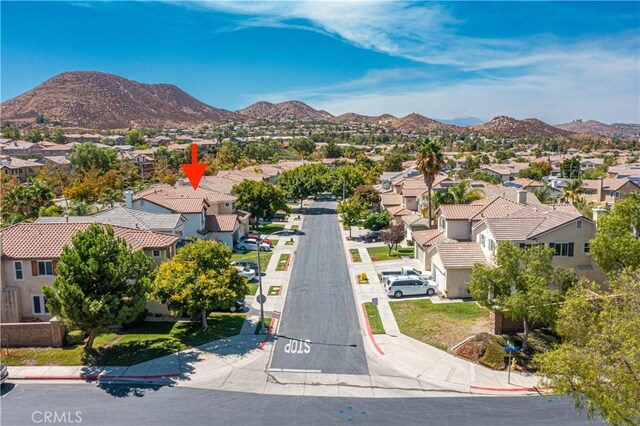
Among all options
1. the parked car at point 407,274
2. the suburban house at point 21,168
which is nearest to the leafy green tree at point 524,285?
the parked car at point 407,274

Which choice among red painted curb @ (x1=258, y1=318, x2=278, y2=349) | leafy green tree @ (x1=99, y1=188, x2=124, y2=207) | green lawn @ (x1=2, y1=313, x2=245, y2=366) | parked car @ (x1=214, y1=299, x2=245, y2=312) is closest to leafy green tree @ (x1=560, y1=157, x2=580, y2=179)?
leafy green tree @ (x1=99, y1=188, x2=124, y2=207)

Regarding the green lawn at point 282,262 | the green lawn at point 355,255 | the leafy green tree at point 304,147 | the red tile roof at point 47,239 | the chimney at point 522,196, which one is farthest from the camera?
the leafy green tree at point 304,147

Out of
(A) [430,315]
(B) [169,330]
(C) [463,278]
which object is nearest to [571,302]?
(A) [430,315]

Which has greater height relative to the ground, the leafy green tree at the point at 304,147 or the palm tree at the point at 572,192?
the leafy green tree at the point at 304,147

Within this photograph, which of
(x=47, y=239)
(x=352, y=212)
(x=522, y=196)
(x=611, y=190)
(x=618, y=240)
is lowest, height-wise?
(x=352, y=212)

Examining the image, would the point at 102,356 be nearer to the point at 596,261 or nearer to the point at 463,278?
the point at 463,278

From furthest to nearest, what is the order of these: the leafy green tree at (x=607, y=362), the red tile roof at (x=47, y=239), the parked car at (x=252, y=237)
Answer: the parked car at (x=252, y=237), the red tile roof at (x=47, y=239), the leafy green tree at (x=607, y=362)

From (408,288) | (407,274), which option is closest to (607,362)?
(408,288)

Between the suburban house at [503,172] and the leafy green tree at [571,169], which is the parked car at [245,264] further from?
the leafy green tree at [571,169]

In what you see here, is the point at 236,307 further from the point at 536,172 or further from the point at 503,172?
the point at 536,172
